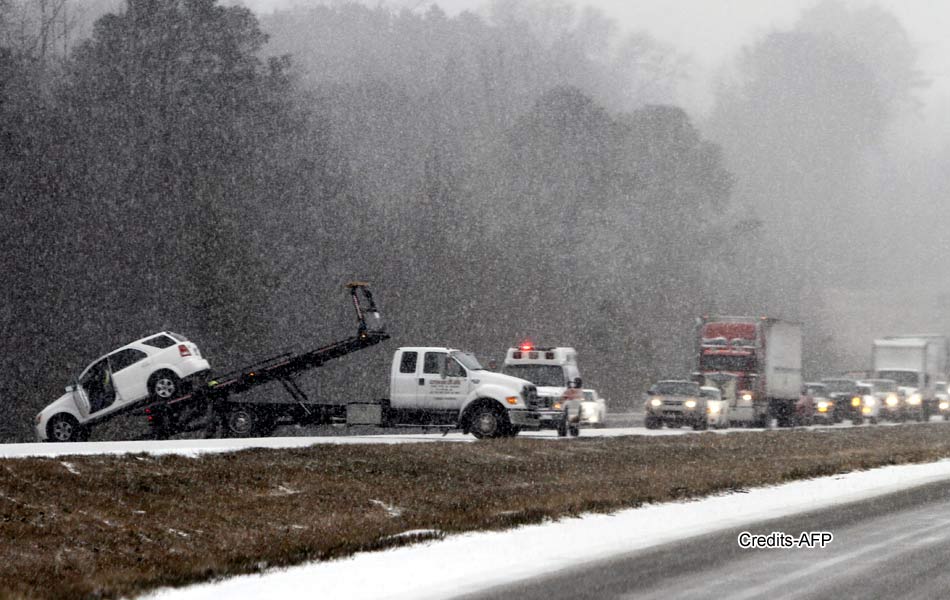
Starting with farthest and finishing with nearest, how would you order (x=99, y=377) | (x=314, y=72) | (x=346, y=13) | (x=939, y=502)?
(x=346, y=13) → (x=314, y=72) → (x=99, y=377) → (x=939, y=502)

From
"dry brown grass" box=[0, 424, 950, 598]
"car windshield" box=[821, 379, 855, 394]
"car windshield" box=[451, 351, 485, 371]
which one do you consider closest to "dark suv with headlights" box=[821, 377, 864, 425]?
"car windshield" box=[821, 379, 855, 394]

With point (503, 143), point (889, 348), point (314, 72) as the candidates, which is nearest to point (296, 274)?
point (889, 348)

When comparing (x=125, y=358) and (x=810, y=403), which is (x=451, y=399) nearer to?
(x=125, y=358)

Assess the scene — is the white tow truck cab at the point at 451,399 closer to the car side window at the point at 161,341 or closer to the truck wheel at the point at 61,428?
the car side window at the point at 161,341

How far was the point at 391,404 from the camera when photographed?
111 feet

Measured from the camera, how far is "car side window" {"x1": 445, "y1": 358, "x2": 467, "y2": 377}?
33250mm

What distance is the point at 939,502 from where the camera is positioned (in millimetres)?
20859

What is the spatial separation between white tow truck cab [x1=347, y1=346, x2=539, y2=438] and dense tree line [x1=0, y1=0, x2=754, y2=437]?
11.8 m

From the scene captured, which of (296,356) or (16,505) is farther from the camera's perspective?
(296,356)

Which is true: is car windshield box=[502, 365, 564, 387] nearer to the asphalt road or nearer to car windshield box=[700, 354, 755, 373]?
car windshield box=[700, 354, 755, 373]

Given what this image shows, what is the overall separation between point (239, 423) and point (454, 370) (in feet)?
16.7

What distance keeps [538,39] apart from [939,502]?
458 ft

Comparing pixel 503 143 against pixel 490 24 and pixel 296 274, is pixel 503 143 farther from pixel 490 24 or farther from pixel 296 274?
pixel 490 24

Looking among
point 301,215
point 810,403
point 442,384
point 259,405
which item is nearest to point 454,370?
point 442,384
